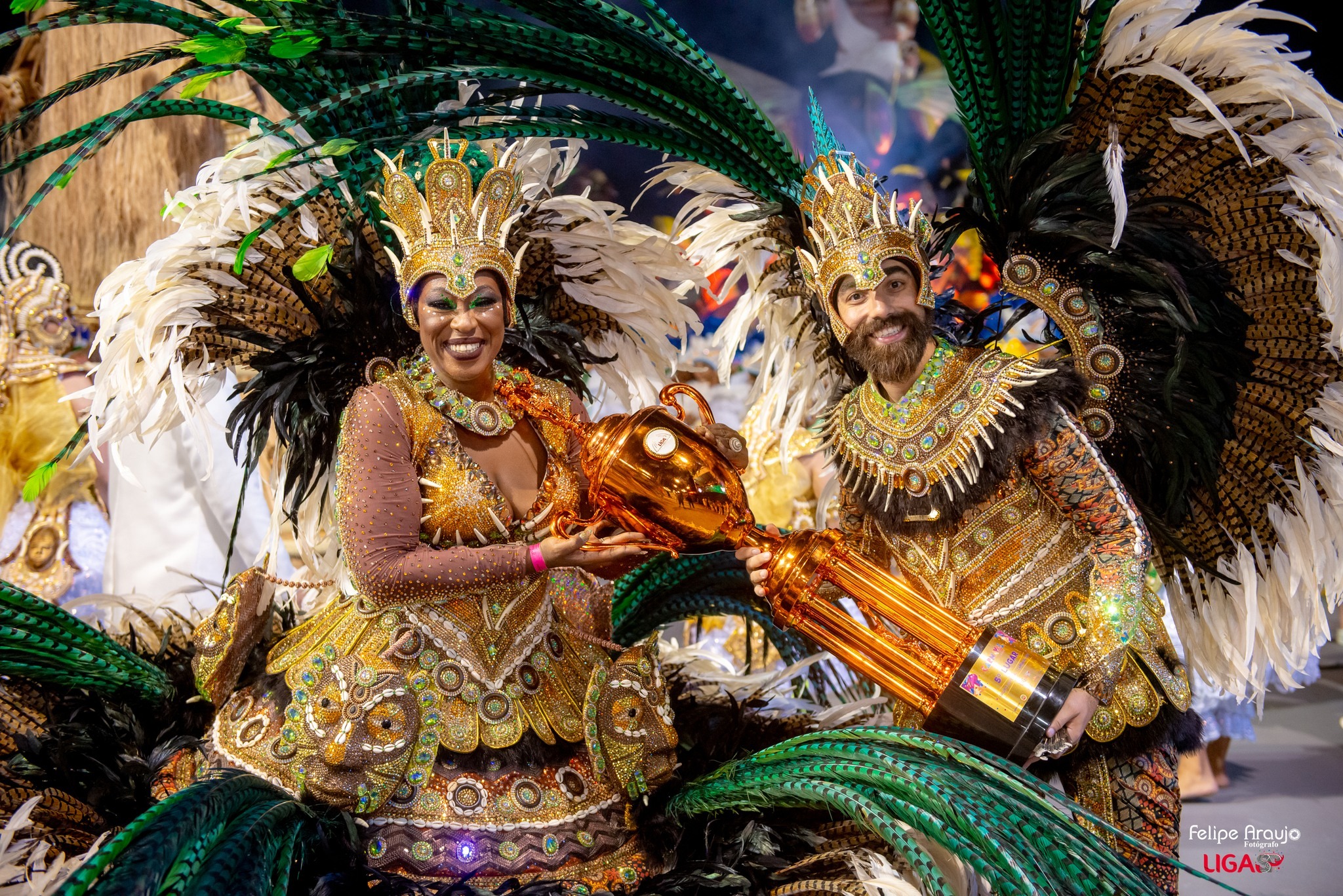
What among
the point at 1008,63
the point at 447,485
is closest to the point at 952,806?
the point at 447,485

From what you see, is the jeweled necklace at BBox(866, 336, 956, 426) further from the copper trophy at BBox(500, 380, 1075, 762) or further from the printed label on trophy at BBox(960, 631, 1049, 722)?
the printed label on trophy at BBox(960, 631, 1049, 722)

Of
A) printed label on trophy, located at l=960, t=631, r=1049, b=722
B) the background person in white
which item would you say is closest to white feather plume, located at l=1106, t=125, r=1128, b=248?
printed label on trophy, located at l=960, t=631, r=1049, b=722

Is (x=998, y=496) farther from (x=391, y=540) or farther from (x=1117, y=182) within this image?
(x=391, y=540)

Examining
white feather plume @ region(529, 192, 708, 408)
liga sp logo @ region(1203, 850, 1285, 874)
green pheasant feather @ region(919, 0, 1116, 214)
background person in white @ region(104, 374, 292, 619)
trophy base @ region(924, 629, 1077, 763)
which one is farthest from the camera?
background person in white @ region(104, 374, 292, 619)

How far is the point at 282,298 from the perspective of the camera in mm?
2285

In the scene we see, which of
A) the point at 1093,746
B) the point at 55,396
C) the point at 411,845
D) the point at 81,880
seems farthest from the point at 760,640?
the point at 81,880

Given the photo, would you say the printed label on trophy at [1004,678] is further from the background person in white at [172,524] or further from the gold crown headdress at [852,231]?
the background person in white at [172,524]

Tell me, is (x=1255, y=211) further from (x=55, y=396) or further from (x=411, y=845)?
(x=55, y=396)

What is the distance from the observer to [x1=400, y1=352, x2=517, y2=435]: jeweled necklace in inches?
80.4

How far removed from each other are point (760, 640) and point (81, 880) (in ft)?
11.0

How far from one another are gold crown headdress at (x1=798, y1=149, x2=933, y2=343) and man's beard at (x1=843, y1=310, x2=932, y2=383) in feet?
0.13

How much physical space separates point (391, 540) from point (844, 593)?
85 centimetres

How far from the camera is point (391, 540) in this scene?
1.91m

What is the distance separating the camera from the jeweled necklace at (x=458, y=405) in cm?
204
